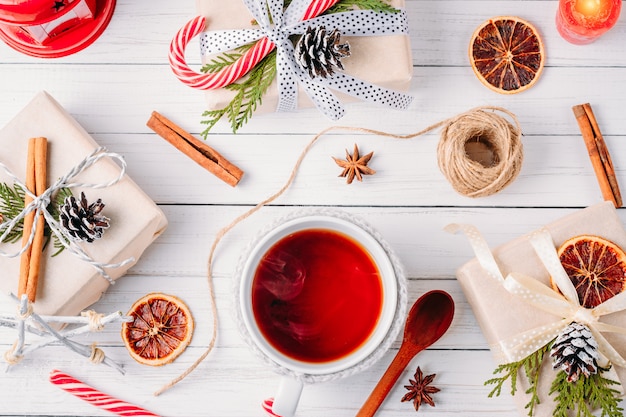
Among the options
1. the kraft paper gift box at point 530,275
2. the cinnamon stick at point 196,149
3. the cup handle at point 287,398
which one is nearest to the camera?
the cup handle at point 287,398

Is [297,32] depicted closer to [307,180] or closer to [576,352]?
[307,180]

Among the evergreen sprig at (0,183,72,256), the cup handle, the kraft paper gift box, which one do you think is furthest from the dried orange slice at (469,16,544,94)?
the evergreen sprig at (0,183,72,256)

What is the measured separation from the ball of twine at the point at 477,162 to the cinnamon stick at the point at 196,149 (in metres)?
0.39

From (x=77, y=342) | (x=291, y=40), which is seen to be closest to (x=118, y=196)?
(x=77, y=342)

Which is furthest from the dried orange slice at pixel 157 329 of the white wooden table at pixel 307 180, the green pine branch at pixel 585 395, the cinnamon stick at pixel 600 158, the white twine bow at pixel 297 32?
the cinnamon stick at pixel 600 158

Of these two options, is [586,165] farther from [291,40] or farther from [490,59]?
[291,40]

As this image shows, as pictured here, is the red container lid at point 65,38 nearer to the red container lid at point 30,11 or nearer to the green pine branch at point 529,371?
the red container lid at point 30,11

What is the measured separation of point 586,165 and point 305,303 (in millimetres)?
622

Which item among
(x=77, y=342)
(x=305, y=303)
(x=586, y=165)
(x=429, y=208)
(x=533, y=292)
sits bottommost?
(x=77, y=342)

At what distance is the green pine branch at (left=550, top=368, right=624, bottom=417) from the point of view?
3.47ft

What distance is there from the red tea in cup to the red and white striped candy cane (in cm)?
31

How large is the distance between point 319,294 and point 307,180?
261 mm

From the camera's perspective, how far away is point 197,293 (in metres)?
1.21

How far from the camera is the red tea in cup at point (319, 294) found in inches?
41.0
